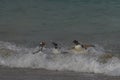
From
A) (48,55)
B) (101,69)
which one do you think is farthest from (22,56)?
(101,69)

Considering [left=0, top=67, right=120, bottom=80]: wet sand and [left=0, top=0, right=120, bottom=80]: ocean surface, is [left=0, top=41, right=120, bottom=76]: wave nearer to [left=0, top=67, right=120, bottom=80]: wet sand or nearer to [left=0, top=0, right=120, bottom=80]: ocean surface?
[left=0, top=0, right=120, bottom=80]: ocean surface

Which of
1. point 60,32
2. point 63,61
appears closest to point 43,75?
point 63,61

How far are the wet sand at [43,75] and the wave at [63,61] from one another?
14.9 inches

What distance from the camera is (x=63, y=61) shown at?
1355cm

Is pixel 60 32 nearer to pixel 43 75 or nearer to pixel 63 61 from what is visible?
pixel 63 61

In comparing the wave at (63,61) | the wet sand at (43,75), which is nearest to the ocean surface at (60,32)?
the wave at (63,61)

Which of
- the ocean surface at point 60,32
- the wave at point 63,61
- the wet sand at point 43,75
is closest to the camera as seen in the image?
the wet sand at point 43,75

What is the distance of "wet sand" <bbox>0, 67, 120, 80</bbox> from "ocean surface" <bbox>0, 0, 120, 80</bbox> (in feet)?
1.22

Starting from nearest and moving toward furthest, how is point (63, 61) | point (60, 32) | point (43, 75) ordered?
point (43, 75) → point (63, 61) → point (60, 32)

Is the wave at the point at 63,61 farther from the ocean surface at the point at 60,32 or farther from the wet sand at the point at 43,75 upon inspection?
the wet sand at the point at 43,75

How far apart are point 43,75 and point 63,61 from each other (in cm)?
141

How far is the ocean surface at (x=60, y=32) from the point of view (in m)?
13.4

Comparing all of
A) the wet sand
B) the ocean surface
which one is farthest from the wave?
the wet sand

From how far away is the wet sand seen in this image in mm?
11914
